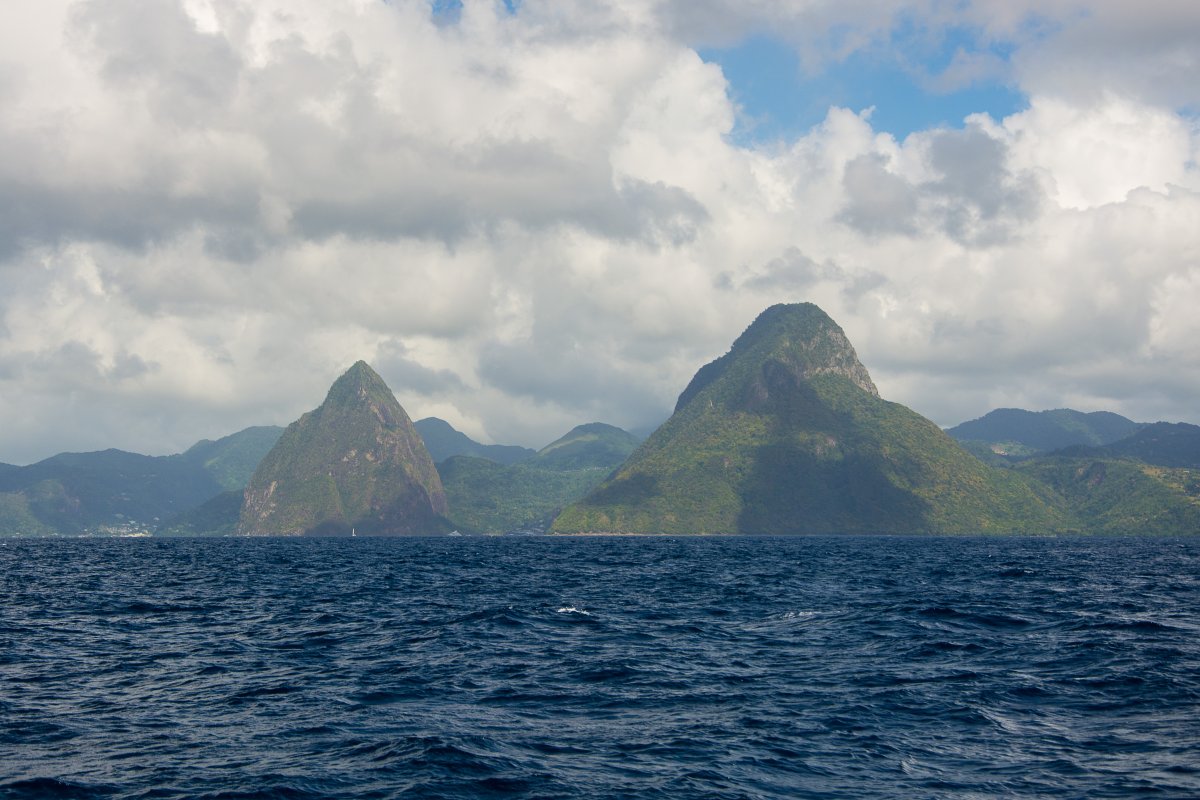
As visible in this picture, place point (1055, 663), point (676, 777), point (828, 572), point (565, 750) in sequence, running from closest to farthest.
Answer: point (676, 777), point (565, 750), point (1055, 663), point (828, 572)

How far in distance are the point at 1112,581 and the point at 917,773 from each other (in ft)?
291

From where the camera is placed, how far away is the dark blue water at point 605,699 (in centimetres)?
2903

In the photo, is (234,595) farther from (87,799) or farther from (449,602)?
(87,799)

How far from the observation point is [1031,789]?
90.7ft

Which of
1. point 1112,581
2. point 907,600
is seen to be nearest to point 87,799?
point 907,600

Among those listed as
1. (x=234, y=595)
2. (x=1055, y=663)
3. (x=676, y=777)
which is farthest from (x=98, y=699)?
(x=234, y=595)

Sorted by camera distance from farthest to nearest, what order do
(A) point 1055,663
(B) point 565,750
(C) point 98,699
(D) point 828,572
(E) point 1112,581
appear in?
(D) point 828,572 < (E) point 1112,581 < (A) point 1055,663 < (C) point 98,699 < (B) point 565,750

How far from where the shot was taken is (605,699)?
40.5m

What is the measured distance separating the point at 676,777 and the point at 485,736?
8091 mm

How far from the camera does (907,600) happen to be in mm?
79312

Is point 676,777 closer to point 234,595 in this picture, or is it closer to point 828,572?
point 234,595

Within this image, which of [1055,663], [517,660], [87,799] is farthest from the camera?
[517,660]

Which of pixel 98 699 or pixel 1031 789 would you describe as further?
pixel 98 699

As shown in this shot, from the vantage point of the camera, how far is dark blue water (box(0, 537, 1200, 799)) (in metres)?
29.0
